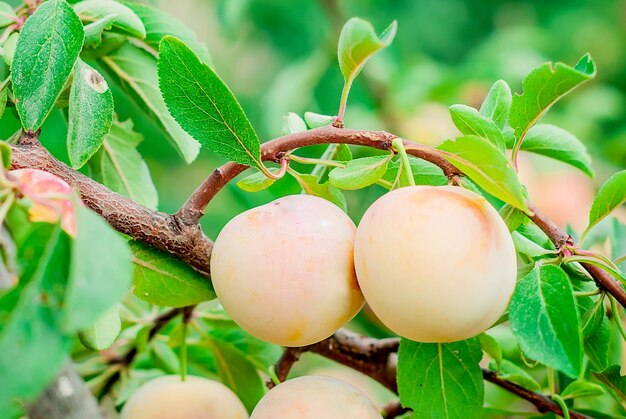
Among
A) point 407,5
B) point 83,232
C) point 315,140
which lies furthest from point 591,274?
point 407,5

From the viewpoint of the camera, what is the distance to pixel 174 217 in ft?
1.70

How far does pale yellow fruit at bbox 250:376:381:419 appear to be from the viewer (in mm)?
489

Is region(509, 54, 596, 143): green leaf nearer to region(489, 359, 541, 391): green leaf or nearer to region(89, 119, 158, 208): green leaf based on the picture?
region(489, 359, 541, 391): green leaf

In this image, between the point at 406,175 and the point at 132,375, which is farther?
the point at 132,375

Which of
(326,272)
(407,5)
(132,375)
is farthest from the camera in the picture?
(407,5)

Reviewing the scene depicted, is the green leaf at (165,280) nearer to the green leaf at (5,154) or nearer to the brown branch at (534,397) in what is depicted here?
the green leaf at (5,154)

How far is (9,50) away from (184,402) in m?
0.28

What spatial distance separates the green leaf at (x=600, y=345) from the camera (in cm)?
54

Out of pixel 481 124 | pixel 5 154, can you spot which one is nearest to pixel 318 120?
pixel 481 124

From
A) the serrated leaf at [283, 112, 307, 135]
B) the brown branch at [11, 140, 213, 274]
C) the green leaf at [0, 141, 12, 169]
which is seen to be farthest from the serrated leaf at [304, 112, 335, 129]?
the green leaf at [0, 141, 12, 169]

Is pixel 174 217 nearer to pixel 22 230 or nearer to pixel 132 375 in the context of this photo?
pixel 22 230

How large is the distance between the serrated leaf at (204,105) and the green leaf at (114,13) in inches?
5.3

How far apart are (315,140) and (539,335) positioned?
0.18 m

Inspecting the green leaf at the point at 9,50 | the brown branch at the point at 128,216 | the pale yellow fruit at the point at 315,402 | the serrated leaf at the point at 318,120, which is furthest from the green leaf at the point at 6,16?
the pale yellow fruit at the point at 315,402
